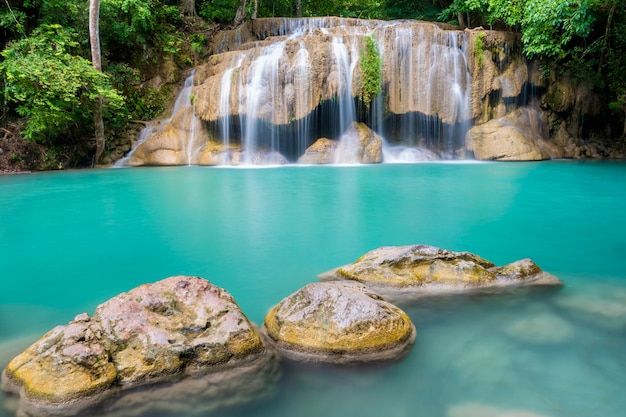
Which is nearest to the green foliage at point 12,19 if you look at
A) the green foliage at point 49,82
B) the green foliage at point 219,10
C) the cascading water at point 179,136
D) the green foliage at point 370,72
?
the green foliage at point 49,82

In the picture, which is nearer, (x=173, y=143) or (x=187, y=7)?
(x=173, y=143)

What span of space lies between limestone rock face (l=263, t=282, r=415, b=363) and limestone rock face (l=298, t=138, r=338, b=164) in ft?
41.6

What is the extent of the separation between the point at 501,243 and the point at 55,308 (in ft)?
16.2

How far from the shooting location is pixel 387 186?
1062 cm

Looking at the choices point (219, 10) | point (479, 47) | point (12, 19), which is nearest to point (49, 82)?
point (12, 19)

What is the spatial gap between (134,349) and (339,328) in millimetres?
1235

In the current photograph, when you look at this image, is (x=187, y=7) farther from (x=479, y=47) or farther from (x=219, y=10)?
(x=479, y=47)

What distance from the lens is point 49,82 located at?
12914 millimetres

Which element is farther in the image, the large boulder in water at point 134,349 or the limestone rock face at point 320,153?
the limestone rock face at point 320,153

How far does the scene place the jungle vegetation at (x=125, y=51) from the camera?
43.2ft

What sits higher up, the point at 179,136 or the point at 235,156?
the point at 179,136

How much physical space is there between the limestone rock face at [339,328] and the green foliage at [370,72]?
1375cm

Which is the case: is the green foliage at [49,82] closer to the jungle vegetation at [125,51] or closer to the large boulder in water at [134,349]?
the jungle vegetation at [125,51]

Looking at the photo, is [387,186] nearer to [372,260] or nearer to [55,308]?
[372,260]
